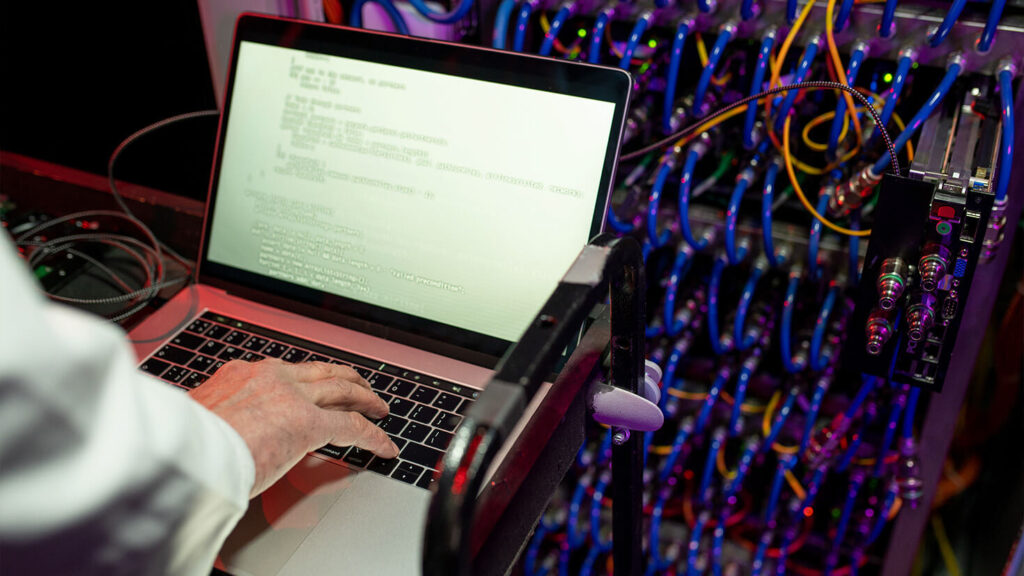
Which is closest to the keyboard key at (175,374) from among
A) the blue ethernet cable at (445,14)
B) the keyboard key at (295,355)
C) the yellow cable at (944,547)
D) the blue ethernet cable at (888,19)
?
the keyboard key at (295,355)

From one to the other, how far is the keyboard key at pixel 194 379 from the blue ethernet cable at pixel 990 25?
3.18 ft

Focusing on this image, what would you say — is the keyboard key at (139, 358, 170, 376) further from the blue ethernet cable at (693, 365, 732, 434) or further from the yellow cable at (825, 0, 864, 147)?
the yellow cable at (825, 0, 864, 147)

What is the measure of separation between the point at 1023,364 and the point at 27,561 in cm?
152

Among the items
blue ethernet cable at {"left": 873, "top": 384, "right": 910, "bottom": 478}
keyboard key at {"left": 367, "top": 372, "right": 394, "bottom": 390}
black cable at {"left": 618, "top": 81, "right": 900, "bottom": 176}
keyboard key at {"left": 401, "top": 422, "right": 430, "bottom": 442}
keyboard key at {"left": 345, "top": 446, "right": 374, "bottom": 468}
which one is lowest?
blue ethernet cable at {"left": 873, "top": 384, "right": 910, "bottom": 478}

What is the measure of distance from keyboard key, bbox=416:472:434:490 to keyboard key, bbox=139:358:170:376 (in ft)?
1.22

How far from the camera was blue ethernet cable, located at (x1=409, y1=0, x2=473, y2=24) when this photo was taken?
3.22 feet

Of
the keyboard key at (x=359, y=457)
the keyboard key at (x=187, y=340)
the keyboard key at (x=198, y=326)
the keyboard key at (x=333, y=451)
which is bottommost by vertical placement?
the keyboard key at (x=333, y=451)

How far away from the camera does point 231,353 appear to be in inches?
35.9

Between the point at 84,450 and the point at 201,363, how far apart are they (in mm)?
515

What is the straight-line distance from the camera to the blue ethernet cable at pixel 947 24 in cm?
76

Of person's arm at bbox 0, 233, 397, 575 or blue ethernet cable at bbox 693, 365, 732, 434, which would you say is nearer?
person's arm at bbox 0, 233, 397, 575

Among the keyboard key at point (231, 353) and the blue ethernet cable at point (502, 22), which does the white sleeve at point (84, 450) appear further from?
the blue ethernet cable at point (502, 22)

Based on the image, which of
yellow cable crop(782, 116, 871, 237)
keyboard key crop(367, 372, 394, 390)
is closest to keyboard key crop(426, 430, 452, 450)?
keyboard key crop(367, 372, 394, 390)

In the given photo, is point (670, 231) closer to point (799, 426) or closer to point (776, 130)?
point (776, 130)
